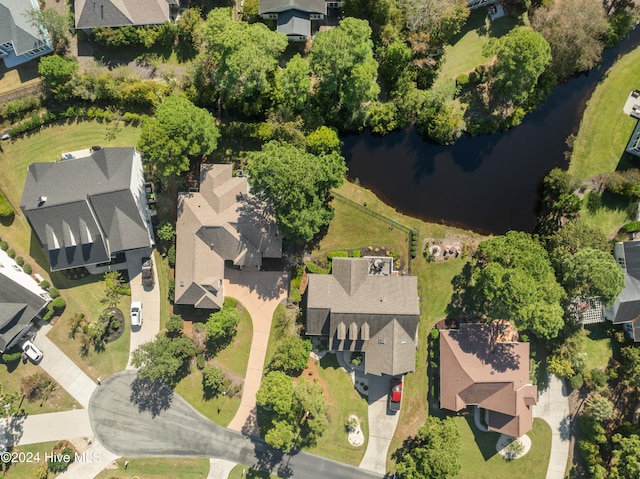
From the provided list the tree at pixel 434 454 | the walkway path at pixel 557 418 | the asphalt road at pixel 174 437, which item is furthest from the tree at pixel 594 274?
the asphalt road at pixel 174 437

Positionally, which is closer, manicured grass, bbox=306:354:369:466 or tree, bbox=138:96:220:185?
tree, bbox=138:96:220:185

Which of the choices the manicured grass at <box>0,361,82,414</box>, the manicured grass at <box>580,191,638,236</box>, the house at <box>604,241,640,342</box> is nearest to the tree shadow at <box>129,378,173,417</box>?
the manicured grass at <box>0,361,82,414</box>

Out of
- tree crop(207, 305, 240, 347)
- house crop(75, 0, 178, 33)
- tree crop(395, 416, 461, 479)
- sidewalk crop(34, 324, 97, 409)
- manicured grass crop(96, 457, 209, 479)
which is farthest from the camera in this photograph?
sidewalk crop(34, 324, 97, 409)

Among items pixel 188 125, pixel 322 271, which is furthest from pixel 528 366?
pixel 188 125

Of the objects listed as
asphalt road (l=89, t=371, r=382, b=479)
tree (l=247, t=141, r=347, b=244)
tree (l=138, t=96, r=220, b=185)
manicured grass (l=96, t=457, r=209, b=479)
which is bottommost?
manicured grass (l=96, t=457, r=209, b=479)

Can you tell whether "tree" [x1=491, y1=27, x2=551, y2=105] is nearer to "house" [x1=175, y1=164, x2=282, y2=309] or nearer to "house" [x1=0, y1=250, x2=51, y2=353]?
"house" [x1=175, y1=164, x2=282, y2=309]

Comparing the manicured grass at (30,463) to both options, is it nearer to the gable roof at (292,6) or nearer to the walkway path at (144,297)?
the walkway path at (144,297)

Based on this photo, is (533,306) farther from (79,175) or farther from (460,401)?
(79,175)
